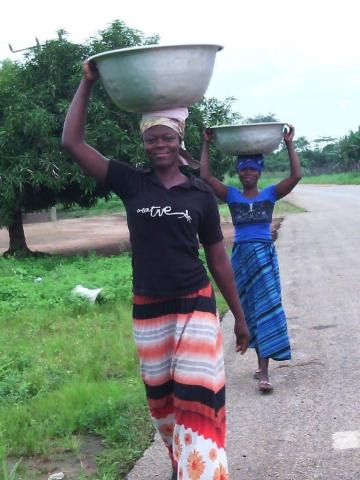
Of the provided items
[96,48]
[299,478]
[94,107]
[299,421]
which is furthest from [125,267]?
[299,478]

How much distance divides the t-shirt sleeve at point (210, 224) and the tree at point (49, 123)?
1106 centimetres

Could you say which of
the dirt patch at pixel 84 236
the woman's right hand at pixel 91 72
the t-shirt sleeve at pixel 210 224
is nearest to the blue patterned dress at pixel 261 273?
the t-shirt sleeve at pixel 210 224

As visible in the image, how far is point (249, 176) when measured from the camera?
525 cm

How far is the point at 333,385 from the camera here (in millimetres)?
5191

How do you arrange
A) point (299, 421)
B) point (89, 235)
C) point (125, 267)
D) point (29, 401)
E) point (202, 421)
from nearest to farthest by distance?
point (202, 421) → point (299, 421) → point (29, 401) → point (125, 267) → point (89, 235)

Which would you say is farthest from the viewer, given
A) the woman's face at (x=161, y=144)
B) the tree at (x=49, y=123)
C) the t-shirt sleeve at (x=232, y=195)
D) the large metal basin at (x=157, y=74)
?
the tree at (x=49, y=123)

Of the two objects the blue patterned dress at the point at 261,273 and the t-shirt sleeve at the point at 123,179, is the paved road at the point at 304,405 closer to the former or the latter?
the blue patterned dress at the point at 261,273

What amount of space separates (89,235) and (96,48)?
29.9ft

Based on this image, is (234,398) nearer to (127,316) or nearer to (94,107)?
(127,316)

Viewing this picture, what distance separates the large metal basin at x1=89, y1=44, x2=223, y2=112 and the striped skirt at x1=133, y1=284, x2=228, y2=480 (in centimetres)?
84

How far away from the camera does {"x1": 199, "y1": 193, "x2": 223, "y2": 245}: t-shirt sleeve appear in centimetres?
339

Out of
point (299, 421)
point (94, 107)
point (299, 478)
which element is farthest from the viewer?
point (94, 107)

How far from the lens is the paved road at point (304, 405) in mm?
3908

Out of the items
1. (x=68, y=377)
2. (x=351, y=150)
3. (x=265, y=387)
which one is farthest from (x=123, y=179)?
(x=351, y=150)
